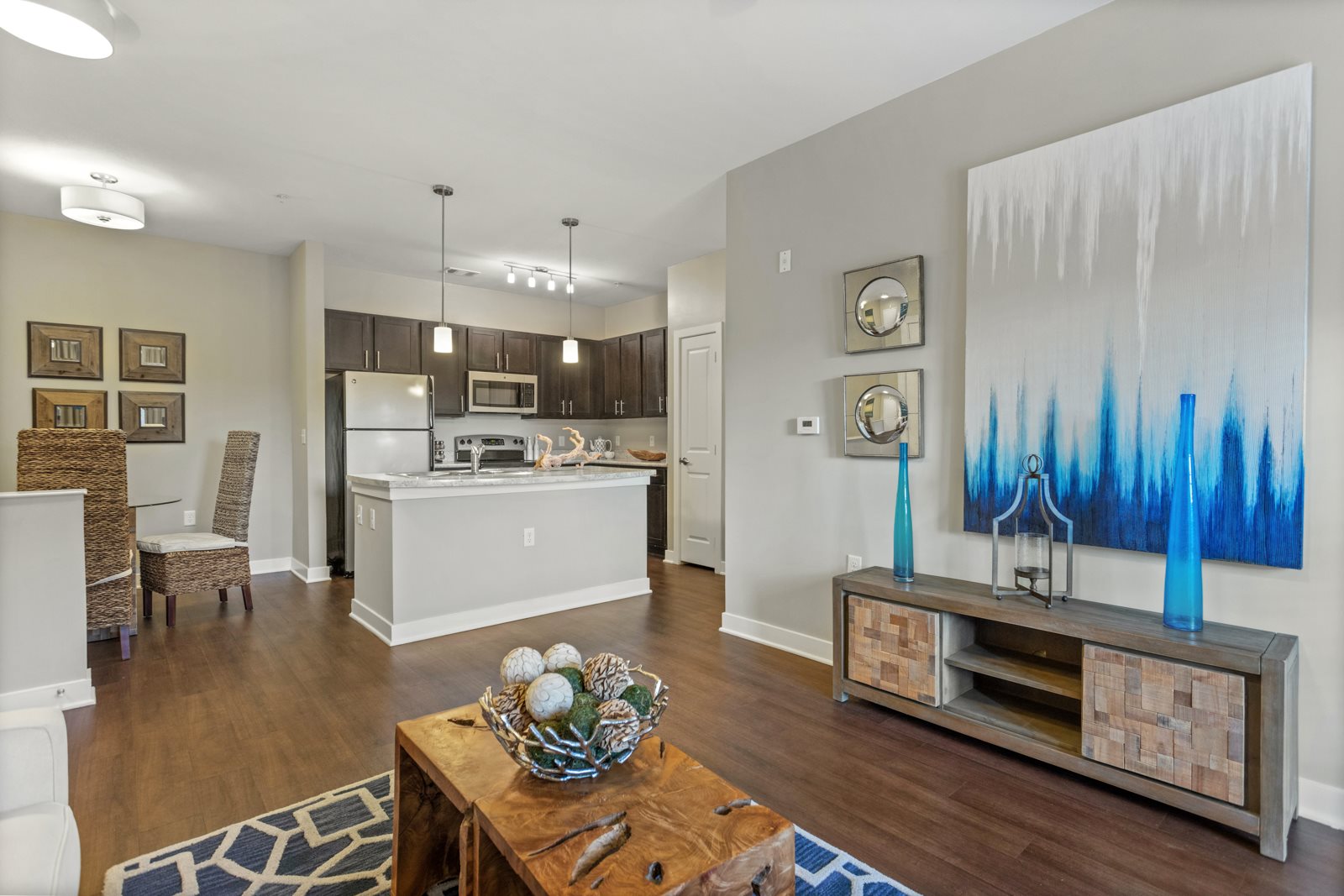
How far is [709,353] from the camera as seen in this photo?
5625mm

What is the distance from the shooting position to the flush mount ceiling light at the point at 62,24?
86.6 inches

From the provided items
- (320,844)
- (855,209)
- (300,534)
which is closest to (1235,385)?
(855,209)

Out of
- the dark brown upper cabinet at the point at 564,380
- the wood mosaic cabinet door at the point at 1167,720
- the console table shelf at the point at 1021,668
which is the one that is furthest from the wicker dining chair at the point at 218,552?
the wood mosaic cabinet door at the point at 1167,720

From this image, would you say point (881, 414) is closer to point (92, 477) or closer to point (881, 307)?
point (881, 307)

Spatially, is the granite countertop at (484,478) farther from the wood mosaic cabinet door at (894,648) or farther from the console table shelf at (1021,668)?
the console table shelf at (1021,668)

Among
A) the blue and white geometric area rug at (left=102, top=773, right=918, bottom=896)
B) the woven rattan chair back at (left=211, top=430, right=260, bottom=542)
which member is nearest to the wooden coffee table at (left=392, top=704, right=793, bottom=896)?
the blue and white geometric area rug at (left=102, top=773, right=918, bottom=896)

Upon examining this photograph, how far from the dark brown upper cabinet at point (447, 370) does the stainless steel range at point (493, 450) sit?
337mm

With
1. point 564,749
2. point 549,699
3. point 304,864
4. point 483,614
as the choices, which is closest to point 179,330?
point 483,614

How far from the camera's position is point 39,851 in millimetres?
1074

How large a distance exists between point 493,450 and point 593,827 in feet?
19.3

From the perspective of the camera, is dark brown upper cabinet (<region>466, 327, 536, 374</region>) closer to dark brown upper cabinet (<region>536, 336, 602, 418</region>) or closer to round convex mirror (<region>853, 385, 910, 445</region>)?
dark brown upper cabinet (<region>536, 336, 602, 418</region>)

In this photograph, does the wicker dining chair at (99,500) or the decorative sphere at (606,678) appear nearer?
the decorative sphere at (606,678)

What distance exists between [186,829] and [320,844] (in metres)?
0.44

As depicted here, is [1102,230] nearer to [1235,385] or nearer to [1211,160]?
[1211,160]
